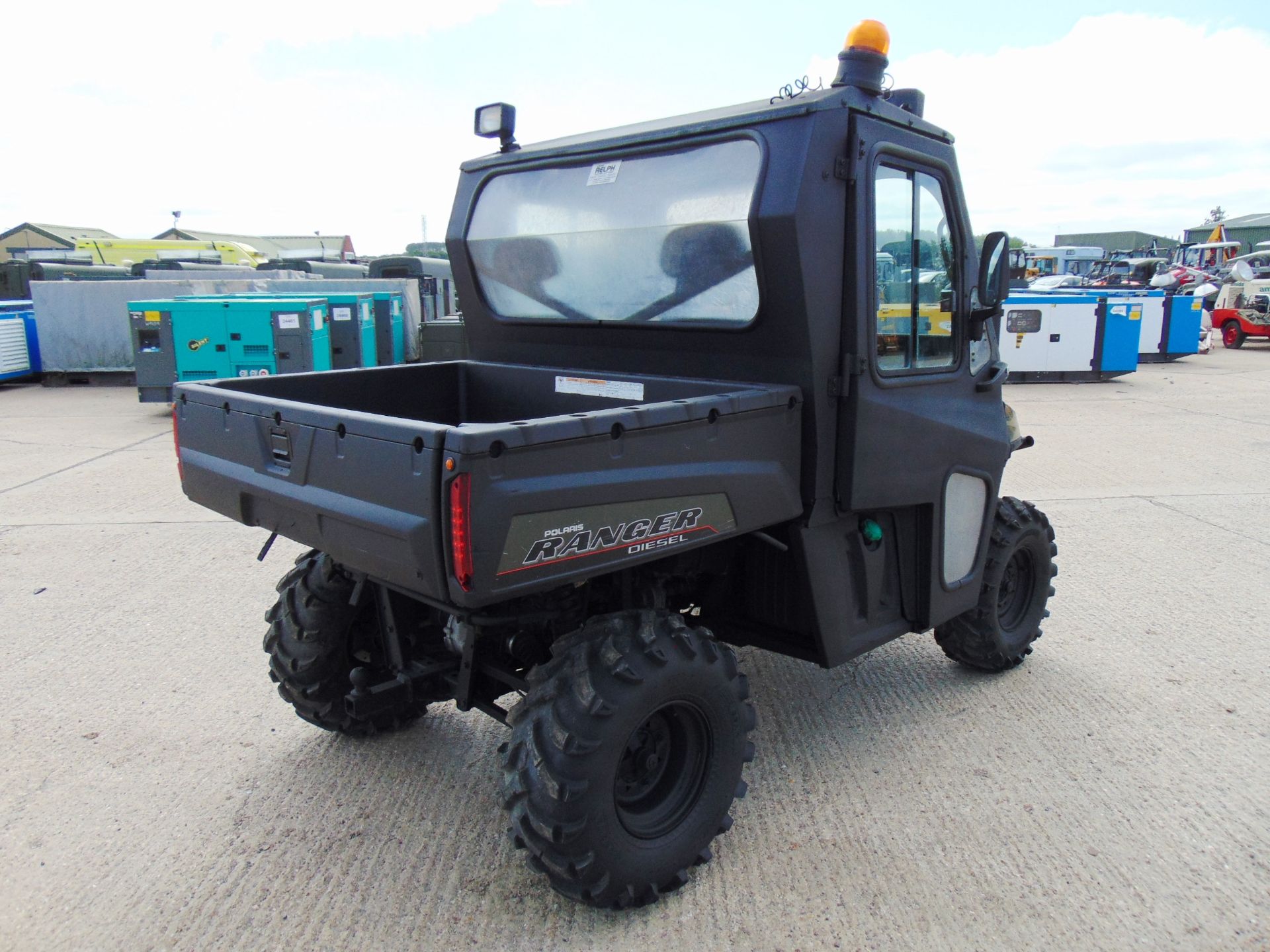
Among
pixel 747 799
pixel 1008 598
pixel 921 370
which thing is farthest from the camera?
pixel 1008 598

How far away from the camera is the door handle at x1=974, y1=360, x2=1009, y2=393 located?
362 cm

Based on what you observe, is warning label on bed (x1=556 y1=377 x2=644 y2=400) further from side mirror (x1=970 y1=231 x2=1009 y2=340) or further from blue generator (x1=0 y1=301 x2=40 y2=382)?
blue generator (x1=0 y1=301 x2=40 y2=382)

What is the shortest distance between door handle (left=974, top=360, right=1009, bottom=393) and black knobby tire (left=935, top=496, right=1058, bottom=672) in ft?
2.09

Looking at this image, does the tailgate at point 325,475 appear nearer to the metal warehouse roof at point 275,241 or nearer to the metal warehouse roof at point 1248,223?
the metal warehouse roof at point 275,241

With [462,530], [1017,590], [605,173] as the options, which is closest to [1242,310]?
[1017,590]

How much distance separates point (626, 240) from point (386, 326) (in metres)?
11.2

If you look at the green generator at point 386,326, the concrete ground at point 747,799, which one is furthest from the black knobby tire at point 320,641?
the green generator at point 386,326

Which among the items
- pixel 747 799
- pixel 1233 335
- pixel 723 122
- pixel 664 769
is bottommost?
pixel 747 799

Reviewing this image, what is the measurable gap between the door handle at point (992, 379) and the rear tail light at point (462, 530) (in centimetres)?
230

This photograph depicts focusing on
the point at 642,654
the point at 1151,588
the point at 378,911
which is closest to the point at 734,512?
the point at 642,654

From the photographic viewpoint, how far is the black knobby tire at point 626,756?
2445 millimetres

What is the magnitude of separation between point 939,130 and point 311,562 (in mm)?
2769

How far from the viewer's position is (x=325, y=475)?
250 cm

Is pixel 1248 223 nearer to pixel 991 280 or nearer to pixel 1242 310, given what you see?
pixel 1242 310
